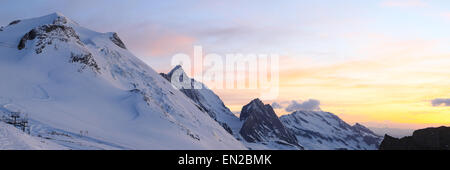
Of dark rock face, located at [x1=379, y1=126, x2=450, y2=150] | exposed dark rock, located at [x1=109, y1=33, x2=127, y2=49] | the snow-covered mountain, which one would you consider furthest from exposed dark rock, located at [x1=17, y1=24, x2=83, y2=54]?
dark rock face, located at [x1=379, y1=126, x2=450, y2=150]

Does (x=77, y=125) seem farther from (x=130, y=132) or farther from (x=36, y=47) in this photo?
(x=36, y=47)

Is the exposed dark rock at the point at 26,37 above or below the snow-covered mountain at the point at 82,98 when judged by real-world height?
above

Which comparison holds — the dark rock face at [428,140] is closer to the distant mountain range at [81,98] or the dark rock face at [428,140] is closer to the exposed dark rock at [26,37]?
the distant mountain range at [81,98]

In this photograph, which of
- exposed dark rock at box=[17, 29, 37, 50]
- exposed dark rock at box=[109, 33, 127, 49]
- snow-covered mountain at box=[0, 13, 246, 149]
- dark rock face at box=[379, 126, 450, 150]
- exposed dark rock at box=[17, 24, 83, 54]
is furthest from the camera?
exposed dark rock at box=[109, 33, 127, 49]

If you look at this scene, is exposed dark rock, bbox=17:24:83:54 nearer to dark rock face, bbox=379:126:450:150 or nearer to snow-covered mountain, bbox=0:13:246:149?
snow-covered mountain, bbox=0:13:246:149

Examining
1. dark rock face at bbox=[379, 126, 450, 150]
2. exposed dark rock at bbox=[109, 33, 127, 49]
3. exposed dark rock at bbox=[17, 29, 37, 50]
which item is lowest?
dark rock face at bbox=[379, 126, 450, 150]

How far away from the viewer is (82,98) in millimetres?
79312

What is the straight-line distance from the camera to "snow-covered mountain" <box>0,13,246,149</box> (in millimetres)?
63531

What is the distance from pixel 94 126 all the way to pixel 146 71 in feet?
219

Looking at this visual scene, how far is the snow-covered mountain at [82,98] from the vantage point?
6353 cm

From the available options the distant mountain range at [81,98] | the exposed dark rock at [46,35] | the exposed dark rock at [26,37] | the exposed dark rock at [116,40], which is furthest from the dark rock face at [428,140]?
the exposed dark rock at [116,40]

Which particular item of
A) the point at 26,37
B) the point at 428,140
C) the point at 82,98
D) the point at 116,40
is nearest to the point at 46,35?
the point at 26,37
